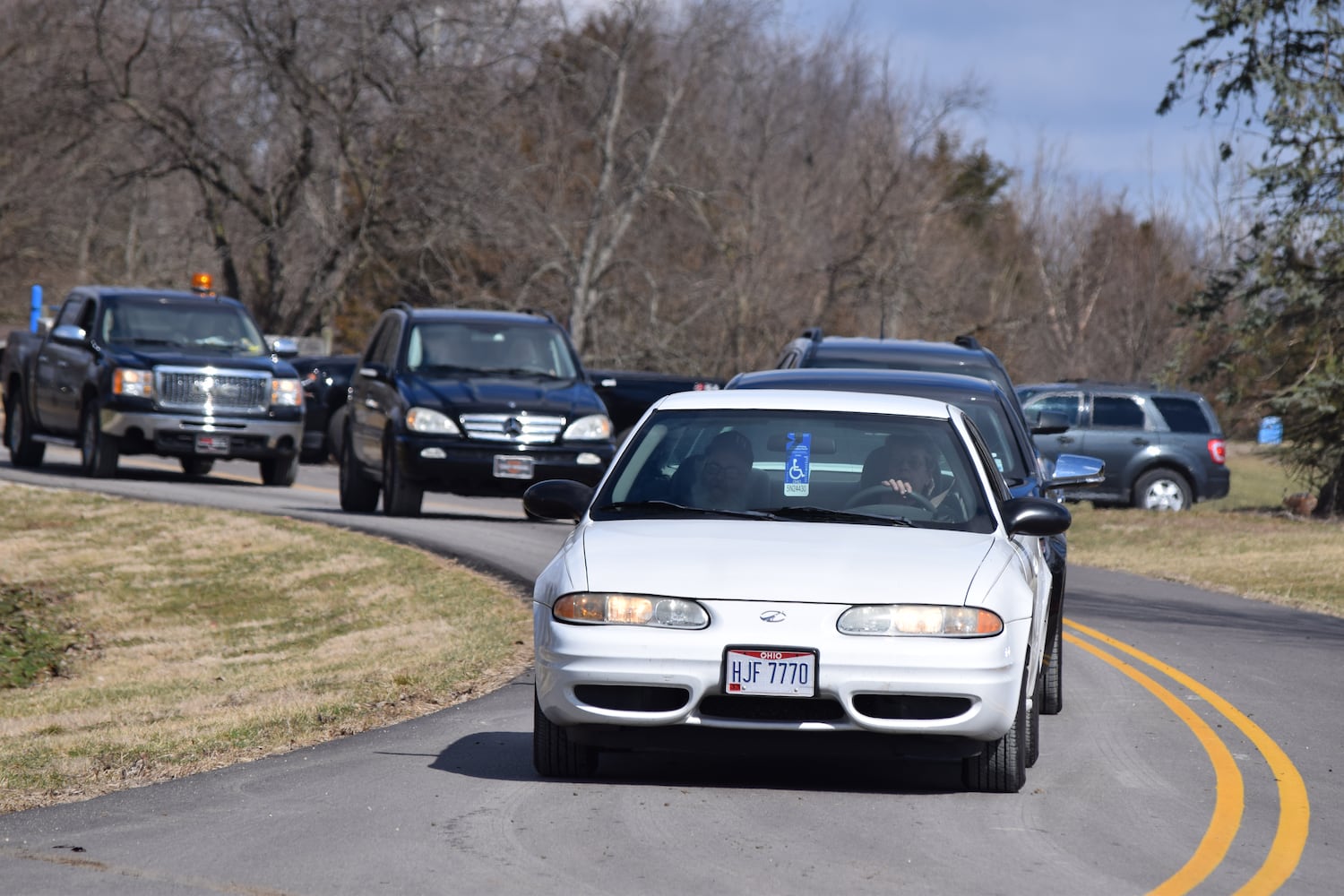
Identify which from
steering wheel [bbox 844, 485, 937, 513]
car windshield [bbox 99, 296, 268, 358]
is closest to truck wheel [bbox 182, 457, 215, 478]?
car windshield [bbox 99, 296, 268, 358]

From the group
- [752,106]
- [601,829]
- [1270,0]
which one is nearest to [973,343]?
[601,829]

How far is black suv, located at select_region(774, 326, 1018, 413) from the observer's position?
1198 cm

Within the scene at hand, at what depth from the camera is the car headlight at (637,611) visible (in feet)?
21.8

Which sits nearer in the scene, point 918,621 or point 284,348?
point 918,621

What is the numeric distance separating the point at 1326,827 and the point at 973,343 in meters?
6.73

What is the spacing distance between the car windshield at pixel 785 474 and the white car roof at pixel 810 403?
0.09 ft

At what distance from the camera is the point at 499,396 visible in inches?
714

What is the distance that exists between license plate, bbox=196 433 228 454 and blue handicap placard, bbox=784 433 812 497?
569 inches

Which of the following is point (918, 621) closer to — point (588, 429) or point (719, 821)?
point (719, 821)

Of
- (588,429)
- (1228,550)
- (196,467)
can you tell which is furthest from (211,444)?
(1228,550)

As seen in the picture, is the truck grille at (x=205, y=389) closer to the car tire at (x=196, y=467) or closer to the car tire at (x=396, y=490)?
the car tire at (x=396, y=490)

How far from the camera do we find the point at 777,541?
Result: 22.9 feet

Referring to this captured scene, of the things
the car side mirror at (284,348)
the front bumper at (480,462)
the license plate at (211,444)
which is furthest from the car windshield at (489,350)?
the license plate at (211,444)

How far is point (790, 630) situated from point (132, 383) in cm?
1601
